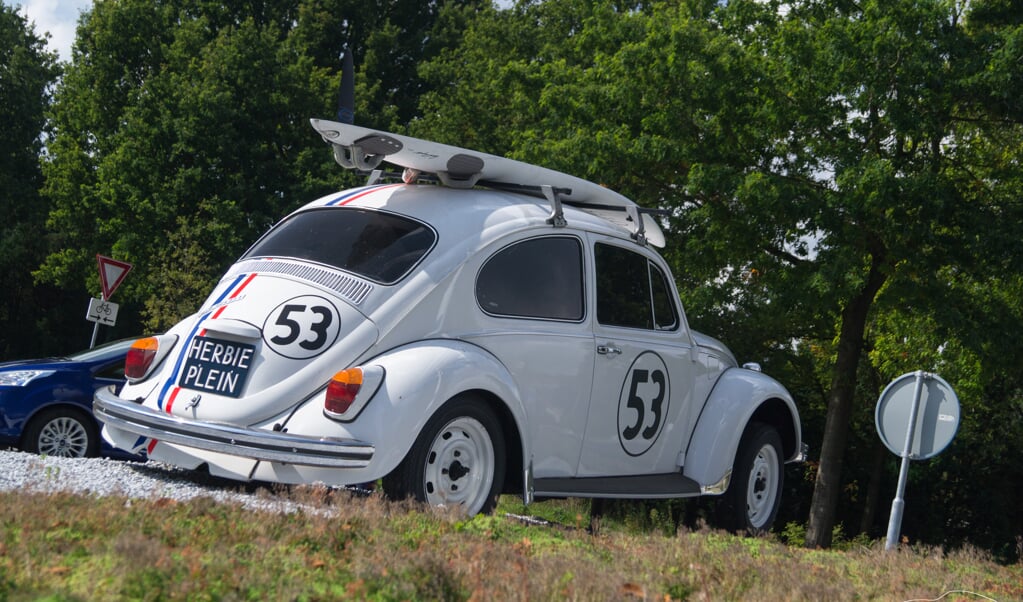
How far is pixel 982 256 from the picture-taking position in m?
17.1

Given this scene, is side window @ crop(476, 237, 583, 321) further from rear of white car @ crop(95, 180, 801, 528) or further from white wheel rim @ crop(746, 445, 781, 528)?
white wheel rim @ crop(746, 445, 781, 528)

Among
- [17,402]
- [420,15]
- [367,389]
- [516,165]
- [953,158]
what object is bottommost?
[17,402]

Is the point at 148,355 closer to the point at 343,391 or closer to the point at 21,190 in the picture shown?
the point at 343,391

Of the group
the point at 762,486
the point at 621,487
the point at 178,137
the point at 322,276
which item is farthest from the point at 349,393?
the point at 178,137

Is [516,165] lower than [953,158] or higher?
lower

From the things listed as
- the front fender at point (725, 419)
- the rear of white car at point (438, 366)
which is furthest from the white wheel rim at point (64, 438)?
the front fender at point (725, 419)

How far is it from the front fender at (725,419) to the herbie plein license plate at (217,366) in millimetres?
3600

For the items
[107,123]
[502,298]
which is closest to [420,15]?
[107,123]

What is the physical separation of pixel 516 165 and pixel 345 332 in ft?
6.80

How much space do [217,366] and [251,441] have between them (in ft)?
2.38

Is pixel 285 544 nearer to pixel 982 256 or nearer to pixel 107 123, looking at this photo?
pixel 982 256

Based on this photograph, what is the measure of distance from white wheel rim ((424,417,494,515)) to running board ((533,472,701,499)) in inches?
21.5

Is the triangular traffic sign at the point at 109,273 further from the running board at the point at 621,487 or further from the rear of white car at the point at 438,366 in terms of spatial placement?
the running board at the point at 621,487

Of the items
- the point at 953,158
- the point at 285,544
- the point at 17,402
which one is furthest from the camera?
the point at 953,158
